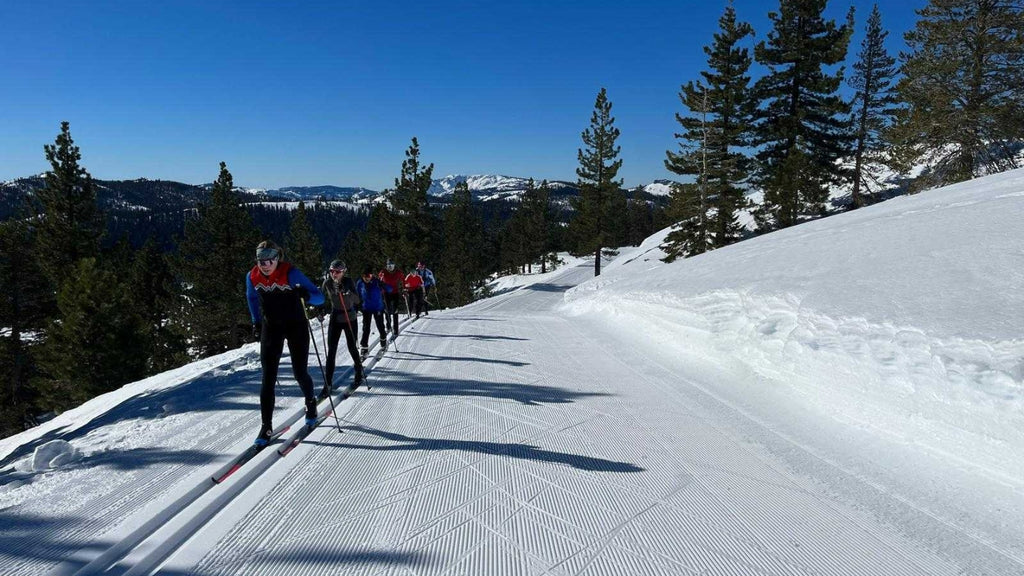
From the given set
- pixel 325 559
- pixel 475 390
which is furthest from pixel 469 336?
pixel 325 559

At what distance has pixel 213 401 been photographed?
20.3 feet

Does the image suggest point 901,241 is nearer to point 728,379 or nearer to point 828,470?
point 728,379

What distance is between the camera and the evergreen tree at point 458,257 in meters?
40.3

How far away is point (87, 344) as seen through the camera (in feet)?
59.7

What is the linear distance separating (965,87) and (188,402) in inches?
965

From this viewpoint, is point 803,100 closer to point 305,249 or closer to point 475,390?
point 475,390

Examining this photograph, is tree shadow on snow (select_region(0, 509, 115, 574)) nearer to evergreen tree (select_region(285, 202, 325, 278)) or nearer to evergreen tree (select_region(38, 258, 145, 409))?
evergreen tree (select_region(38, 258, 145, 409))

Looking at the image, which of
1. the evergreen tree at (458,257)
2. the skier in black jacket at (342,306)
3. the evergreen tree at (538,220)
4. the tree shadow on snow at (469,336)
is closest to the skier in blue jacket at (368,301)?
the skier in black jacket at (342,306)

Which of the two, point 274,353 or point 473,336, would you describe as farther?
point 473,336

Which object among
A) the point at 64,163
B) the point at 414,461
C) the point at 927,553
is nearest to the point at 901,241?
the point at 927,553

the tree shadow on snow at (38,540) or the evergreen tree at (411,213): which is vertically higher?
the evergreen tree at (411,213)

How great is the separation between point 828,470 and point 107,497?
582 centimetres

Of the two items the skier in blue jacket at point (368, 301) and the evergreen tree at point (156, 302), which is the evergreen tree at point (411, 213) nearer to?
the evergreen tree at point (156, 302)

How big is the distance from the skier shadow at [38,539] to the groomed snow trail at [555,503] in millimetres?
684
